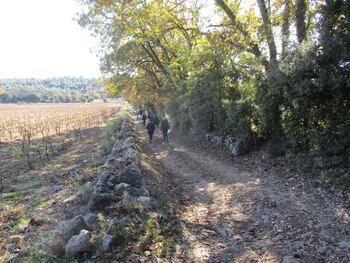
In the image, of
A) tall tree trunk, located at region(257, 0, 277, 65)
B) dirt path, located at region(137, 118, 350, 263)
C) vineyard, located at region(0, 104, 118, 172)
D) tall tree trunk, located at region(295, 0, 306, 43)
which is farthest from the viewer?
vineyard, located at region(0, 104, 118, 172)

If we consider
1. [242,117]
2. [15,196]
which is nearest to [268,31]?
[242,117]

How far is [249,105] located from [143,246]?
10.2 m

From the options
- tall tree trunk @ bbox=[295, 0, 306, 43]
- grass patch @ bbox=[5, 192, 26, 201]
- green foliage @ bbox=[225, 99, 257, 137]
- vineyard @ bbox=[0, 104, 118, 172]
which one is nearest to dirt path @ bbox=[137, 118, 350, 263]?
green foliage @ bbox=[225, 99, 257, 137]

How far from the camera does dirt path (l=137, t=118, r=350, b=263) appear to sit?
589 cm

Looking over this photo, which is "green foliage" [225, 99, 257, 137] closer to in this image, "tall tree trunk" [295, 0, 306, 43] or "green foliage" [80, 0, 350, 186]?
"green foliage" [80, 0, 350, 186]

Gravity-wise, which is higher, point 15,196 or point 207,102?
point 207,102

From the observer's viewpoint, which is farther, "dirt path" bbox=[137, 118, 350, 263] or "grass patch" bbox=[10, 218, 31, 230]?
"grass patch" bbox=[10, 218, 31, 230]

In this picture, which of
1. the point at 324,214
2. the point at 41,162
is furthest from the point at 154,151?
the point at 324,214

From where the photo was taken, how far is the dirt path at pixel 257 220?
589 cm

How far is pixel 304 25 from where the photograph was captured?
13500mm

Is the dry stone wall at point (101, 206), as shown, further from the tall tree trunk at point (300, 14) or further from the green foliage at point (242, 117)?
the tall tree trunk at point (300, 14)

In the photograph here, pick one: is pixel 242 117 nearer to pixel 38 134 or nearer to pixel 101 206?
pixel 101 206

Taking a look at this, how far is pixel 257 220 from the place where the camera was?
7500mm

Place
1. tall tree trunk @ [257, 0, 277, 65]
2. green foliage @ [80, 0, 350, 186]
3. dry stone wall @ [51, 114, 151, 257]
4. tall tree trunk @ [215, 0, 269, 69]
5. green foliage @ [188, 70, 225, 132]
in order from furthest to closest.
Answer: green foliage @ [188, 70, 225, 132]
tall tree trunk @ [215, 0, 269, 69]
tall tree trunk @ [257, 0, 277, 65]
green foliage @ [80, 0, 350, 186]
dry stone wall @ [51, 114, 151, 257]
